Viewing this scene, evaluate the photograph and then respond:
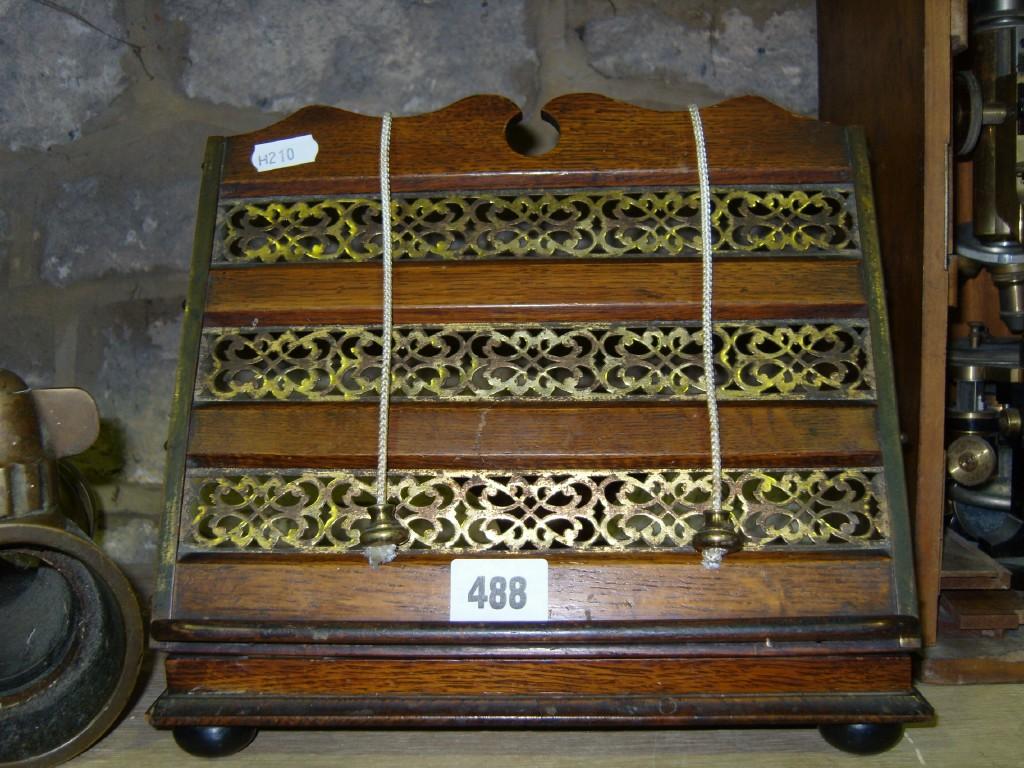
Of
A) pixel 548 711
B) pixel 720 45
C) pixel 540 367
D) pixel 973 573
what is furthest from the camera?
pixel 720 45

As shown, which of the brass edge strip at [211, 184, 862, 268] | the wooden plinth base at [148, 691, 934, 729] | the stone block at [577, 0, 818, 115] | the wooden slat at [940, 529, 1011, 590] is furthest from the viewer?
the stone block at [577, 0, 818, 115]

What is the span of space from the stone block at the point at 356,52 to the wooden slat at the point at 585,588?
73 centimetres

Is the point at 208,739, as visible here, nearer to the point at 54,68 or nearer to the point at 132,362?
the point at 132,362

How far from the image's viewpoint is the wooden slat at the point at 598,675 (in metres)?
0.80

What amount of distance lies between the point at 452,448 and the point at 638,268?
0.84 feet

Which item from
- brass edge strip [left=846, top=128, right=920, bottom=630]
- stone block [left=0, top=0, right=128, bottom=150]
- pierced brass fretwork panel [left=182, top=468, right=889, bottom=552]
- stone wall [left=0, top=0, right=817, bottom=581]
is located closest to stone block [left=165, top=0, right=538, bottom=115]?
stone wall [left=0, top=0, right=817, bottom=581]

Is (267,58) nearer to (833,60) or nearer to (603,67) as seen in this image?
(603,67)

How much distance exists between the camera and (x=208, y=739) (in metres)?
0.82

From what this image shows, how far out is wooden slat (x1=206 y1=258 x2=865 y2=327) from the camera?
0.87m

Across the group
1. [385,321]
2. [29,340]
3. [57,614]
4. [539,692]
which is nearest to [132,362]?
[29,340]

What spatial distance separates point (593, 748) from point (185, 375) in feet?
1.75

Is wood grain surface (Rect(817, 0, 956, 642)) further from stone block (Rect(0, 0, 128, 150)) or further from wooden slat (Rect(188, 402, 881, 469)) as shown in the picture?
stone block (Rect(0, 0, 128, 150))

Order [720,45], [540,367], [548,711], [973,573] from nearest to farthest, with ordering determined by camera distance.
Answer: [548,711] < [540,367] < [973,573] < [720,45]

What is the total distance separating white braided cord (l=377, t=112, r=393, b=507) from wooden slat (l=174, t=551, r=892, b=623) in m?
0.08
